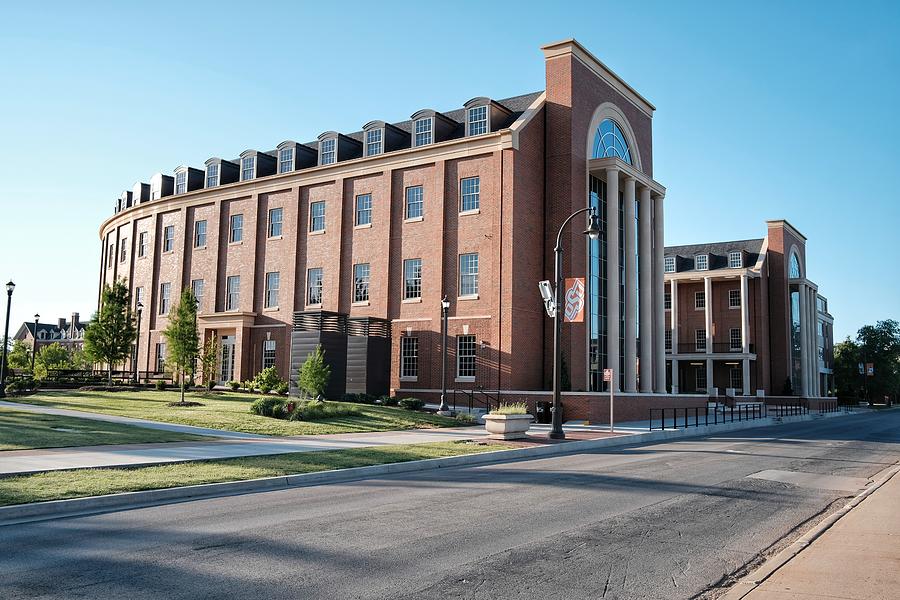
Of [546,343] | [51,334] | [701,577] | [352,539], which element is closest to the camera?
[701,577]

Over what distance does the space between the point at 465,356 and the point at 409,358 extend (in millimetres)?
3401

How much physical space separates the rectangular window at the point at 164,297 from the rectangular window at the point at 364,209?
18.0 m

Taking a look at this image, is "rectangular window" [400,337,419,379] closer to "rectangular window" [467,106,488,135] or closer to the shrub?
the shrub

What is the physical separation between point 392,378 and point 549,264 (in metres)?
10.3

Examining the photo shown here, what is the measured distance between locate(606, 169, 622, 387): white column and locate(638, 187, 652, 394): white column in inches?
103

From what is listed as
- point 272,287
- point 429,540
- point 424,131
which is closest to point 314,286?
point 272,287

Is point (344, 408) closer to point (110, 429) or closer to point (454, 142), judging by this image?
point (110, 429)

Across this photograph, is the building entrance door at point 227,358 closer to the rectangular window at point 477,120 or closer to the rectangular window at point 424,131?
the rectangular window at point 424,131

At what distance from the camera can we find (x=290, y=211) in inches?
1813

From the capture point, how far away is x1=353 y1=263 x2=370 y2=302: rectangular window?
137ft

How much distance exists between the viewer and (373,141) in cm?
4300

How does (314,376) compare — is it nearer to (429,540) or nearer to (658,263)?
(429,540)

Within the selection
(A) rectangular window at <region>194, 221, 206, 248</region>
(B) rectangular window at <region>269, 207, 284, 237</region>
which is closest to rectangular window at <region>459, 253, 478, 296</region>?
(B) rectangular window at <region>269, 207, 284, 237</region>

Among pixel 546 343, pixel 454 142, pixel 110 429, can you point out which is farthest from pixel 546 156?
pixel 110 429
